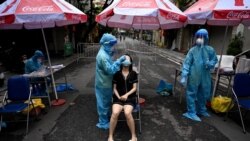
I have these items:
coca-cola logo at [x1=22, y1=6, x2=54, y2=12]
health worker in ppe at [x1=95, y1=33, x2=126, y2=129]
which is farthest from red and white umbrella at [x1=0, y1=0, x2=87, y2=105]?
health worker in ppe at [x1=95, y1=33, x2=126, y2=129]

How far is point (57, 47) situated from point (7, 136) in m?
15.3

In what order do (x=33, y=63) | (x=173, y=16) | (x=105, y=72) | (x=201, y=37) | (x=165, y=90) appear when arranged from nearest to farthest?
(x=105, y=72)
(x=173, y=16)
(x=201, y=37)
(x=33, y=63)
(x=165, y=90)

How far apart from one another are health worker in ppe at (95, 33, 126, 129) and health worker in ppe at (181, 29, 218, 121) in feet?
5.48

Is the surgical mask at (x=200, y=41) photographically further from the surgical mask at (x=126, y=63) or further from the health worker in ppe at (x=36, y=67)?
the health worker in ppe at (x=36, y=67)

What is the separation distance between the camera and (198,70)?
498 cm

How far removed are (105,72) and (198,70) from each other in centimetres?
221

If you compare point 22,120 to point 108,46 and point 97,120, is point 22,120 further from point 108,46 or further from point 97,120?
point 108,46

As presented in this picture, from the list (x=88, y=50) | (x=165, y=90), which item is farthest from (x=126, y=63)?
(x=88, y=50)

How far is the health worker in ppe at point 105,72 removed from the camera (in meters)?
4.24

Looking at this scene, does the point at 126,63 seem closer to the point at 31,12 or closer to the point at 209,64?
the point at 209,64

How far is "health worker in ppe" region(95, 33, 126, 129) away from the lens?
424 centimetres

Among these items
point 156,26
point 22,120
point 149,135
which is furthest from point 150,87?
point 22,120

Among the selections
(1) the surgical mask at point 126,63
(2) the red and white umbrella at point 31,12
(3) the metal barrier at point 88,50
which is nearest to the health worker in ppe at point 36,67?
(2) the red and white umbrella at point 31,12

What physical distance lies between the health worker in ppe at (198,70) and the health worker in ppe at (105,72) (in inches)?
65.7
